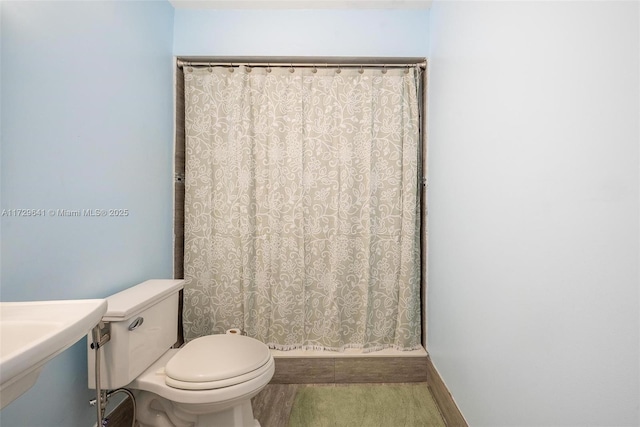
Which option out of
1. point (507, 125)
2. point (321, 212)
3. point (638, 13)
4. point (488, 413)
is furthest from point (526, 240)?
point (321, 212)

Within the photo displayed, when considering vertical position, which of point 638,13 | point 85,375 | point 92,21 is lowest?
point 85,375

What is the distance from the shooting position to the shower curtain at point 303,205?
1.91 meters

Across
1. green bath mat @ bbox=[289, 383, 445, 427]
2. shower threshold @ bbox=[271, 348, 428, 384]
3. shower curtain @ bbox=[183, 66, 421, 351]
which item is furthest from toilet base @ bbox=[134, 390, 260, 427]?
shower curtain @ bbox=[183, 66, 421, 351]

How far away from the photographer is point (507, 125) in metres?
1.01

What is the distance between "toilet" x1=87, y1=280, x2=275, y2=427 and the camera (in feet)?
3.76

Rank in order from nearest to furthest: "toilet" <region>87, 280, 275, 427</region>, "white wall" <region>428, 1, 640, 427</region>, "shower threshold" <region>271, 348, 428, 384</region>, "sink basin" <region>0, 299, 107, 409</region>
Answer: "sink basin" <region>0, 299, 107, 409</region>
"white wall" <region>428, 1, 640, 427</region>
"toilet" <region>87, 280, 275, 427</region>
"shower threshold" <region>271, 348, 428, 384</region>

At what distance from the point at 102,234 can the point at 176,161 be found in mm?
768

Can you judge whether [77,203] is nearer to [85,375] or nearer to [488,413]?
[85,375]

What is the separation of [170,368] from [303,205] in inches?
44.7

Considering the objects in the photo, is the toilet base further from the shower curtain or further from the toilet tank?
the shower curtain

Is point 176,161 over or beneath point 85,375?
over

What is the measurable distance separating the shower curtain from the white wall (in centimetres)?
52

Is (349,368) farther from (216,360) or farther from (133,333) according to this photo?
(133,333)

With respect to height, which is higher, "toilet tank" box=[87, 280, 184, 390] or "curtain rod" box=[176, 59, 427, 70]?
"curtain rod" box=[176, 59, 427, 70]
